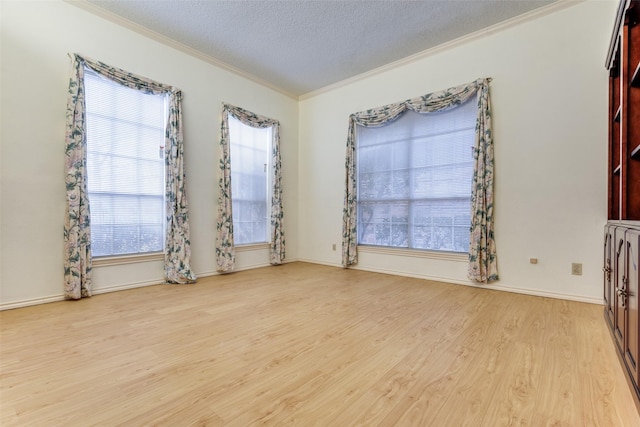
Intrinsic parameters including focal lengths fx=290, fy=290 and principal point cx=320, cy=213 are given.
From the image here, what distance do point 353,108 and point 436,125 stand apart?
133cm

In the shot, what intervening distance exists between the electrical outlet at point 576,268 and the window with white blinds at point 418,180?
0.96 m

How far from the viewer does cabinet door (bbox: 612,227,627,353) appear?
155 cm

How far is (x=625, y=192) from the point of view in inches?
76.6

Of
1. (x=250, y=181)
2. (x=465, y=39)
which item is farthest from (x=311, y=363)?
(x=465, y=39)

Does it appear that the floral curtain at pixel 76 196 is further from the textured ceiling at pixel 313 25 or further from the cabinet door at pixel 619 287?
the cabinet door at pixel 619 287

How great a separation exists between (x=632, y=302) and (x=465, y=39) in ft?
10.5

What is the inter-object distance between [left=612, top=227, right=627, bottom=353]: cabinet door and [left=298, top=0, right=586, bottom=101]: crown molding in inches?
95.0

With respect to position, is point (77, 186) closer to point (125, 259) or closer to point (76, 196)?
point (76, 196)

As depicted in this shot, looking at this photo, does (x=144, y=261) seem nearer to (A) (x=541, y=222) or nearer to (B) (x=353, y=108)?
(B) (x=353, y=108)

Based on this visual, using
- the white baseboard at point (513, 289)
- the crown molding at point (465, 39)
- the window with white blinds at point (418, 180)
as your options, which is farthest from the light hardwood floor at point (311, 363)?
the crown molding at point (465, 39)

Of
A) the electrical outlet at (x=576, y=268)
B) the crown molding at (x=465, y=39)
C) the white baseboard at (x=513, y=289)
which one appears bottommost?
the white baseboard at (x=513, y=289)

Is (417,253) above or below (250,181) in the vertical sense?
below

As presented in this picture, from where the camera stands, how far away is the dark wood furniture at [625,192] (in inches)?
53.0

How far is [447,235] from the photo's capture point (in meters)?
3.61
